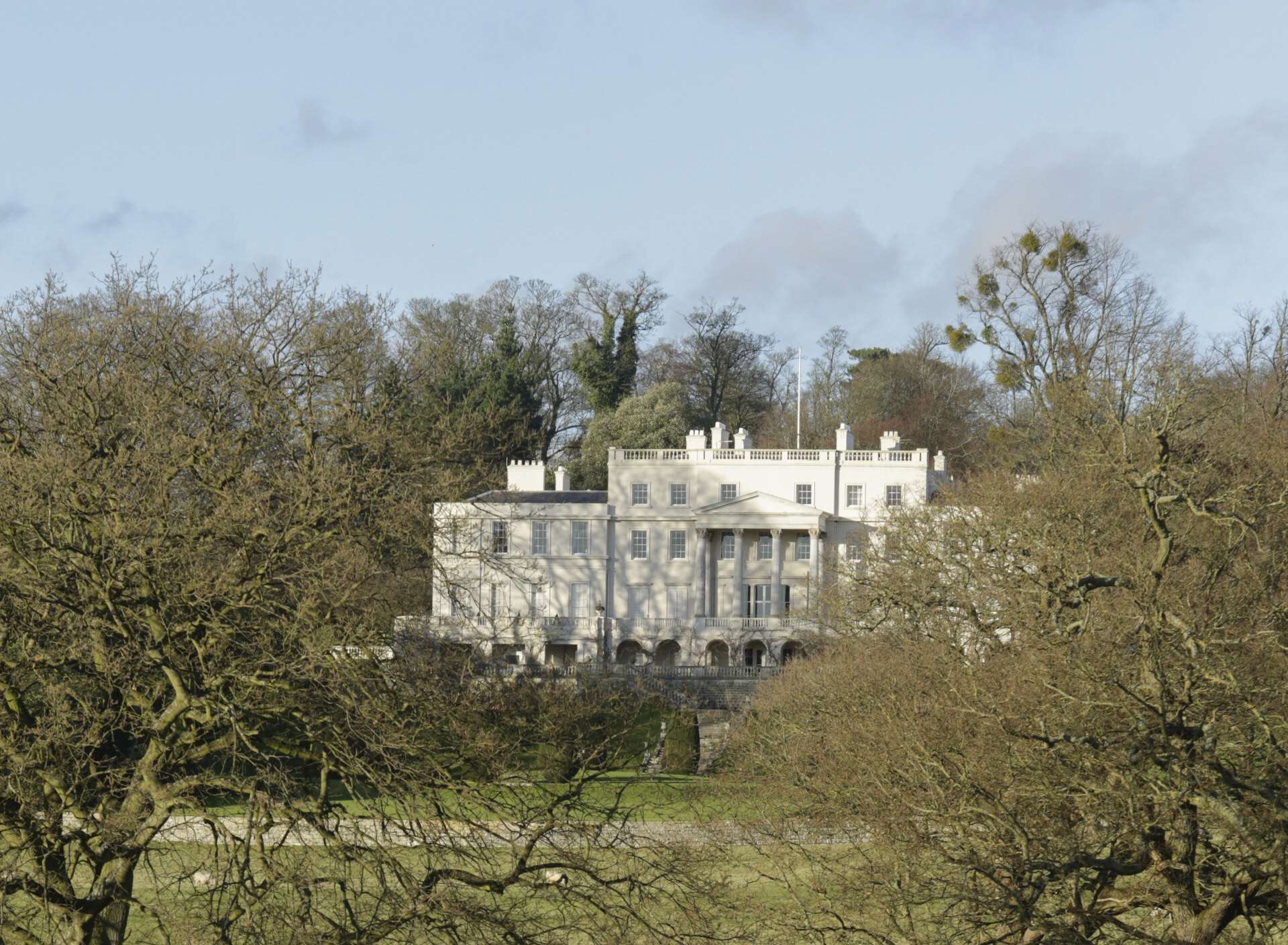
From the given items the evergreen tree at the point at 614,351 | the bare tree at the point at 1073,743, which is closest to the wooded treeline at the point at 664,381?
the evergreen tree at the point at 614,351

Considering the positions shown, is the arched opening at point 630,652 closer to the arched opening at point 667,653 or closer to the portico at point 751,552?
the arched opening at point 667,653

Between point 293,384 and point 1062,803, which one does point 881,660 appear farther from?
point 293,384

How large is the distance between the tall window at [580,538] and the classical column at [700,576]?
13.5 ft

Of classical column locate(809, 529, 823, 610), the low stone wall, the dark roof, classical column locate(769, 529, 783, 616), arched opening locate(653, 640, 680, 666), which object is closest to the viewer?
the low stone wall

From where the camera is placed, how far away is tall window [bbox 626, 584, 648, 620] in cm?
5853

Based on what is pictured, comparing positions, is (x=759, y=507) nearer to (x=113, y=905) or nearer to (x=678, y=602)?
(x=678, y=602)

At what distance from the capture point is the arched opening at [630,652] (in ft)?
185

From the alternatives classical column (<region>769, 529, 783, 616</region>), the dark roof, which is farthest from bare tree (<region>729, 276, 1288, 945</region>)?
the dark roof

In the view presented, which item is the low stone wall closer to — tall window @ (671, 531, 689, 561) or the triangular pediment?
the triangular pediment

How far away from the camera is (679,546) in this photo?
59188mm

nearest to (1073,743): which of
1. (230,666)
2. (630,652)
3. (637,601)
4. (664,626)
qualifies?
(230,666)

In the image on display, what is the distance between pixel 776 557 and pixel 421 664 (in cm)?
4437

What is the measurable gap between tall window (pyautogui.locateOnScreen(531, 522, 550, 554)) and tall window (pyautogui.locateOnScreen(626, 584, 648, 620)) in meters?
3.46

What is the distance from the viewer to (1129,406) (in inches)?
1169
